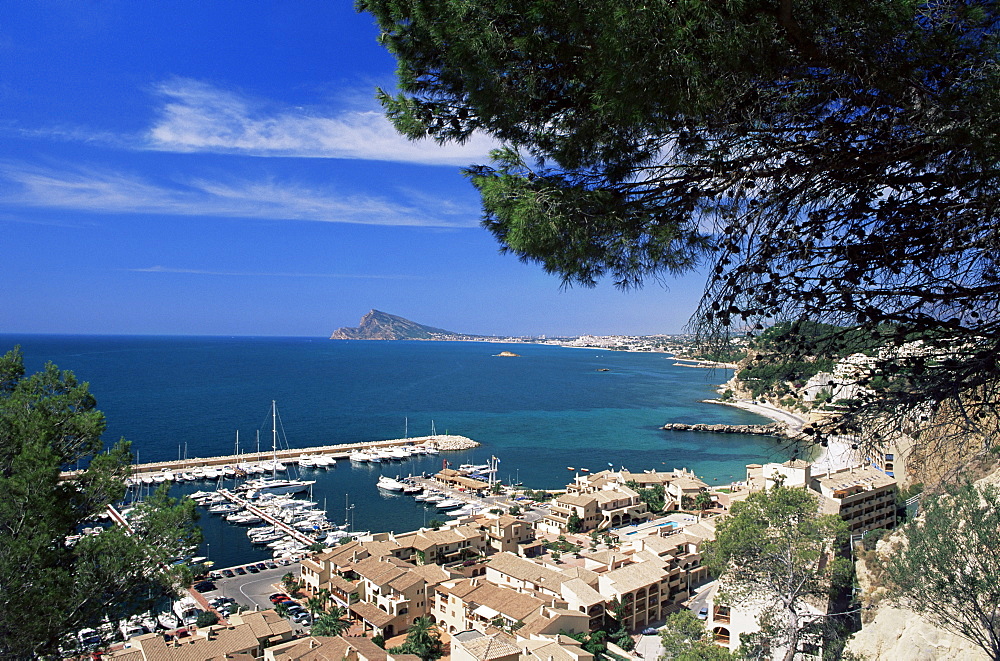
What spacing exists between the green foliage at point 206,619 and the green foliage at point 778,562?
28.5 ft

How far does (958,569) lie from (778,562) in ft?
7.70

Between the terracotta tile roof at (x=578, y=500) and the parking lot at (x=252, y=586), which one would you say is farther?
the terracotta tile roof at (x=578, y=500)

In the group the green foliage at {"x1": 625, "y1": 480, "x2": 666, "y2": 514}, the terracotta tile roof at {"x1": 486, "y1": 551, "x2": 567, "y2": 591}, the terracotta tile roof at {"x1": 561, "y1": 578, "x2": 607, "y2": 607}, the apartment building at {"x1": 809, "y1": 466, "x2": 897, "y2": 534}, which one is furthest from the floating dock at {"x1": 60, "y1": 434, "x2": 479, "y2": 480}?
the apartment building at {"x1": 809, "y1": 466, "x2": 897, "y2": 534}

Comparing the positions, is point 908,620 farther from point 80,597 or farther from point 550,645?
point 80,597

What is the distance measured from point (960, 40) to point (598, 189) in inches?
54.1

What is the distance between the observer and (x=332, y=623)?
1055cm

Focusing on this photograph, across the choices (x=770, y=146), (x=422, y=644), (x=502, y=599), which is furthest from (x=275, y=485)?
Answer: (x=770, y=146)

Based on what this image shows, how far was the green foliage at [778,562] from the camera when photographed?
752 cm

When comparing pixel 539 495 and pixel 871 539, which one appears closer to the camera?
pixel 871 539

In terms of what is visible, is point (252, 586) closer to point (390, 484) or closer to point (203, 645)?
point (203, 645)

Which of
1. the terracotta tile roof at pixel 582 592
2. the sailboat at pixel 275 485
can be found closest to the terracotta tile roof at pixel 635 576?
the terracotta tile roof at pixel 582 592

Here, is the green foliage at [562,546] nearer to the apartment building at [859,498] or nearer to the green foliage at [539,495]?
the green foliage at [539,495]

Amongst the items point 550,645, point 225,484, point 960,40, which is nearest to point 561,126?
point 960,40

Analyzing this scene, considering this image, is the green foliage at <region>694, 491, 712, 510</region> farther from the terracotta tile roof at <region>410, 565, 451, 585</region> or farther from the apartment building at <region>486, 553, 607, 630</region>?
the terracotta tile roof at <region>410, 565, 451, 585</region>
